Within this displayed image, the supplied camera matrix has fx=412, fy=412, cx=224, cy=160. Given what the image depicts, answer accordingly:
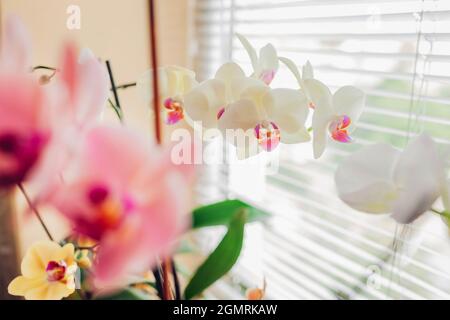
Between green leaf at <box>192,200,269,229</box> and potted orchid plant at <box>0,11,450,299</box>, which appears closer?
potted orchid plant at <box>0,11,450,299</box>

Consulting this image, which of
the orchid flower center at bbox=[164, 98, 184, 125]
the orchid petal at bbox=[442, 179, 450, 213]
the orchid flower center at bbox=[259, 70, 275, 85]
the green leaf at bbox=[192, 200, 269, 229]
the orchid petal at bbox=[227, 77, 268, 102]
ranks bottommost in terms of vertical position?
the green leaf at bbox=[192, 200, 269, 229]

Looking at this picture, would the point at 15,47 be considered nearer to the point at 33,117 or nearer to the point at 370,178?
the point at 33,117

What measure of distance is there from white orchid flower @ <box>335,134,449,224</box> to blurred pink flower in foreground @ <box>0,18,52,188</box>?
0.24m

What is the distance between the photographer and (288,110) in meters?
0.42

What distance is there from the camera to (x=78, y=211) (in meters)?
0.24

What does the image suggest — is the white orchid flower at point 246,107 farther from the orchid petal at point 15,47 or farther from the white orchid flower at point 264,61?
the orchid petal at point 15,47

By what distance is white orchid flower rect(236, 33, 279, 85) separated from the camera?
438 millimetres

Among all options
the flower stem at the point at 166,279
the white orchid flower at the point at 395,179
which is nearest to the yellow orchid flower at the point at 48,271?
the flower stem at the point at 166,279

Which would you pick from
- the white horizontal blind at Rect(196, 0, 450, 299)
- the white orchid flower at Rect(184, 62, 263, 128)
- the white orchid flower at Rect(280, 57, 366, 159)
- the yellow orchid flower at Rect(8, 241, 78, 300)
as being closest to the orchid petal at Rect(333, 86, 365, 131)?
the white orchid flower at Rect(280, 57, 366, 159)

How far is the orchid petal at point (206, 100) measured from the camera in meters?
0.41

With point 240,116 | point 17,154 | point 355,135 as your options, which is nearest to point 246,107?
point 240,116

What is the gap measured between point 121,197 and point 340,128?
270mm

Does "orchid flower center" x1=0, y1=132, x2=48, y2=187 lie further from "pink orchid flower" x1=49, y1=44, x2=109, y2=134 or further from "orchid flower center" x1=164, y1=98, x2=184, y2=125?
"orchid flower center" x1=164, y1=98, x2=184, y2=125
